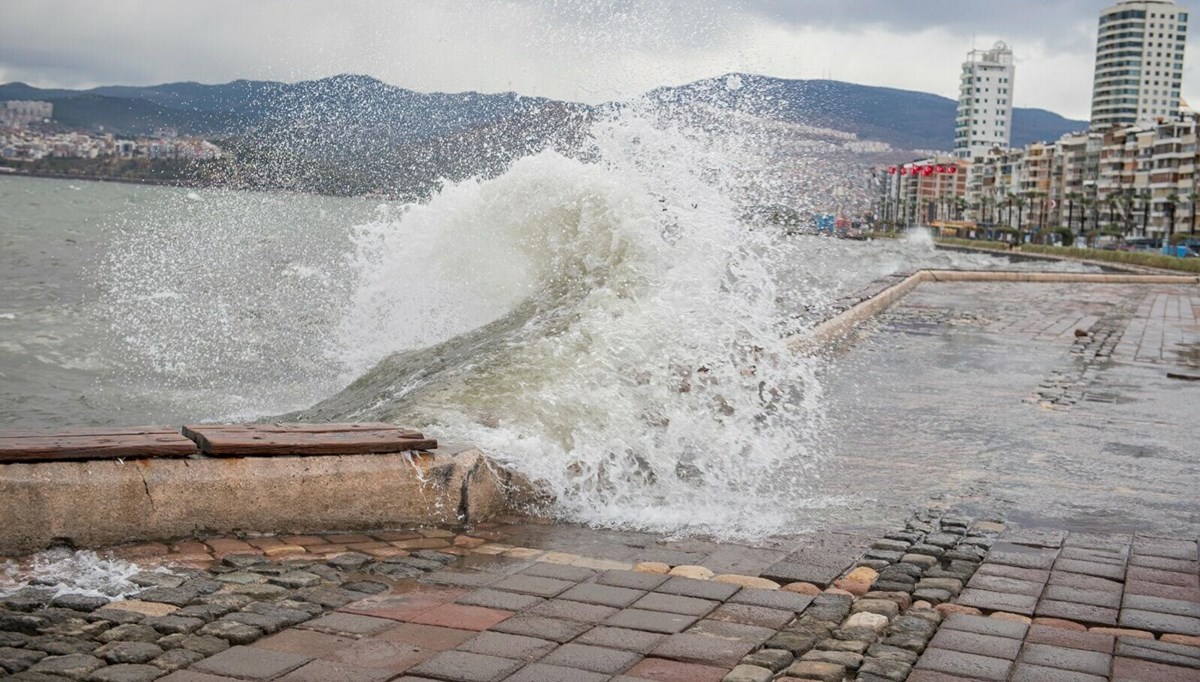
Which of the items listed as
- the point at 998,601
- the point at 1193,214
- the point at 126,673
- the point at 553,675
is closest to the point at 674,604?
the point at 553,675

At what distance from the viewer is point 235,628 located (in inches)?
140

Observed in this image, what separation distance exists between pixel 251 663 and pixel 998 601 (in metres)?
2.39

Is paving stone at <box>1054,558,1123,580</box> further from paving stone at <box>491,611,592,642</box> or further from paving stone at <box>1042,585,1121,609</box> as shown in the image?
paving stone at <box>491,611,592,642</box>

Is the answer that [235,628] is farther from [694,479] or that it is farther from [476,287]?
[476,287]

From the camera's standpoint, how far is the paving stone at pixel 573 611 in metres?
3.78

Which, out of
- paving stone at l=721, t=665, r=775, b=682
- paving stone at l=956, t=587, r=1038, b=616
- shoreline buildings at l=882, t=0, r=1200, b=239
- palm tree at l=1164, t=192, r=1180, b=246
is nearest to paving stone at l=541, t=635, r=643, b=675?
paving stone at l=721, t=665, r=775, b=682

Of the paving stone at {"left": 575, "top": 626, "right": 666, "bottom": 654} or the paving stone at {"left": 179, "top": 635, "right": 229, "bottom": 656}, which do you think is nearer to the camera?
the paving stone at {"left": 179, "top": 635, "right": 229, "bottom": 656}

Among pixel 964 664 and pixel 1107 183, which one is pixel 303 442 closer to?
pixel 964 664

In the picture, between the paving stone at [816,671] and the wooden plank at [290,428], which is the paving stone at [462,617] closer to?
the paving stone at [816,671]

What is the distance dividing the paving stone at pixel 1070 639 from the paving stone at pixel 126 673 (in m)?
2.46

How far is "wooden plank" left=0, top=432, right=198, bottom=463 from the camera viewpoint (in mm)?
4281

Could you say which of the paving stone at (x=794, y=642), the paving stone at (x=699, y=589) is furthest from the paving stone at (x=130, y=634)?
the paving stone at (x=794, y=642)

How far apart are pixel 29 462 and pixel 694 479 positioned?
3103 mm

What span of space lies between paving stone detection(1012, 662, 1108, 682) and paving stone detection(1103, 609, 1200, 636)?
2.00 feet
